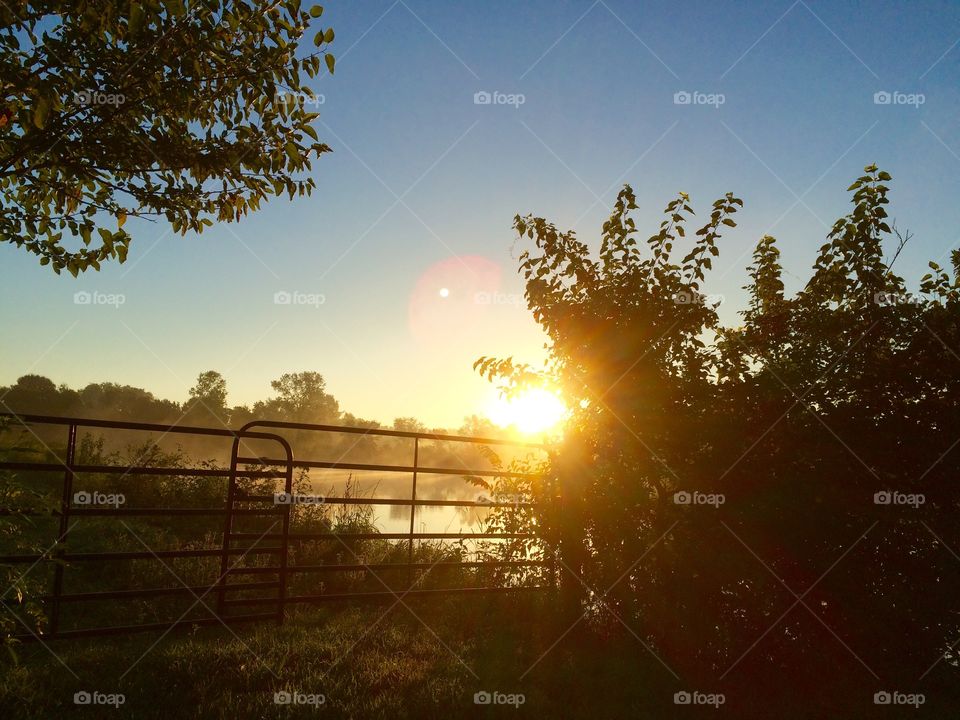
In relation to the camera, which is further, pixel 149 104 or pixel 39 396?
pixel 39 396

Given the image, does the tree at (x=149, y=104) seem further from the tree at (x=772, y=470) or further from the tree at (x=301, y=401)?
the tree at (x=301, y=401)

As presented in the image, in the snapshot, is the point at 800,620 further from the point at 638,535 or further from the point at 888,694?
the point at 638,535

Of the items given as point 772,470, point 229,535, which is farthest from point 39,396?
point 772,470

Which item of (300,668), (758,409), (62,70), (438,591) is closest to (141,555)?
(300,668)

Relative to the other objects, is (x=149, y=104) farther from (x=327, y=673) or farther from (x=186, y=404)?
(x=186, y=404)

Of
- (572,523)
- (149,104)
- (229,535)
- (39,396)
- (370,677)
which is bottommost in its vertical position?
(370,677)

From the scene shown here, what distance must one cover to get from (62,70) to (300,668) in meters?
4.67

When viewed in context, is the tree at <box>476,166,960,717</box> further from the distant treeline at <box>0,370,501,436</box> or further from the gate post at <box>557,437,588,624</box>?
the distant treeline at <box>0,370,501,436</box>

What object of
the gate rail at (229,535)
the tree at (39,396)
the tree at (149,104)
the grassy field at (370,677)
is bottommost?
the grassy field at (370,677)

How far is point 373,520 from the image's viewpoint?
11.7 metres

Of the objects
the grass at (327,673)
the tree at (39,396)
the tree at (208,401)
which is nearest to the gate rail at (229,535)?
the grass at (327,673)

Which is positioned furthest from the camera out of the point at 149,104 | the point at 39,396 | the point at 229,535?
the point at 39,396

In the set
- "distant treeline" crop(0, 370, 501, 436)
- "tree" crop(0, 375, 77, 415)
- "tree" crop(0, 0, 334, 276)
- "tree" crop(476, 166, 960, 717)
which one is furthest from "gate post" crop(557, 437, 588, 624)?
"tree" crop(0, 375, 77, 415)

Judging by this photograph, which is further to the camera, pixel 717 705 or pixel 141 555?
pixel 141 555
